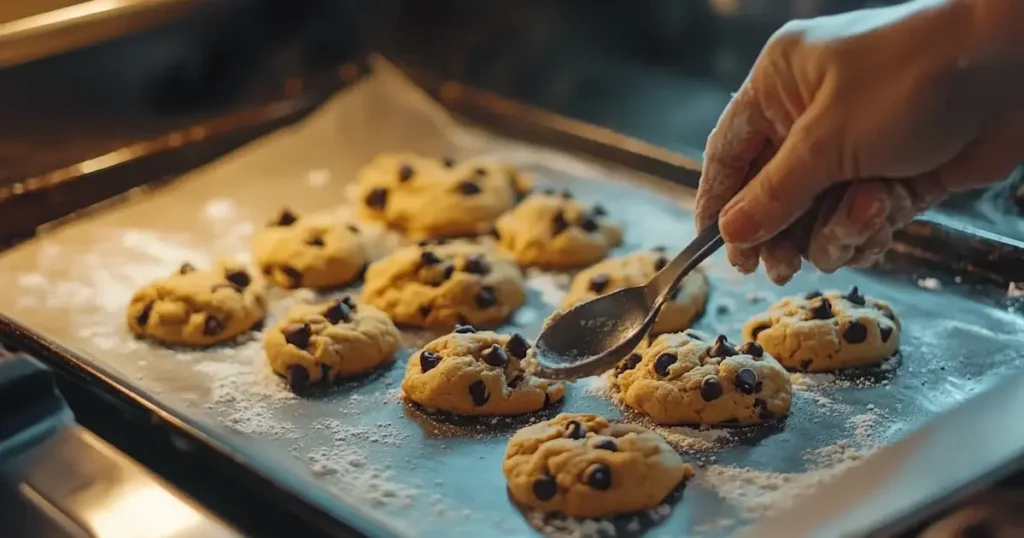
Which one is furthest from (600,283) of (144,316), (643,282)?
(144,316)

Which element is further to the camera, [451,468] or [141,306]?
[141,306]

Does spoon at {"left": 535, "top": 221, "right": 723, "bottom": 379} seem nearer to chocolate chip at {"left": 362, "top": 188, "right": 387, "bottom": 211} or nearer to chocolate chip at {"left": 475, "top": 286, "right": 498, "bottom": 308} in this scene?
chocolate chip at {"left": 475, "top": 286, "right": 498, "bottom": 308}

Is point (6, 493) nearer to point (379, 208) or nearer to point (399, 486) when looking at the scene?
point (399, 486)

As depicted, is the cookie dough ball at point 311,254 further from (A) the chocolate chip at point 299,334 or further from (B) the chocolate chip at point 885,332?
(B) the chocolate chip at point 885,332

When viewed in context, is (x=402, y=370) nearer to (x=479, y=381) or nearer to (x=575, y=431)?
(x=479, y=381)

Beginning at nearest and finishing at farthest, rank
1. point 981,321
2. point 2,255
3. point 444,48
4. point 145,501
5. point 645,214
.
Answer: point 145,501
point 981,321
point 2,255
point 645,214
point 444,48

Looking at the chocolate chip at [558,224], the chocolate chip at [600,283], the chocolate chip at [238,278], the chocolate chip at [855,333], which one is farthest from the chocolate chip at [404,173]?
the chocolate chip at [855,333]

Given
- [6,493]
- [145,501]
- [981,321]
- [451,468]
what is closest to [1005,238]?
[981,321]
